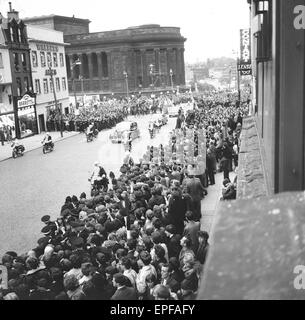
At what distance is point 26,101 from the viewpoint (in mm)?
42688

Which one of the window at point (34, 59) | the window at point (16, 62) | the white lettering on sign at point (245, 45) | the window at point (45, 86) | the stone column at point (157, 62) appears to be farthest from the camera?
the stone column at point (157, 62)

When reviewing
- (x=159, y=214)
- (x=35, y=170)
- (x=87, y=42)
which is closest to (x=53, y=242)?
(x=159, y=214)

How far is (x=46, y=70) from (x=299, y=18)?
4207 cm

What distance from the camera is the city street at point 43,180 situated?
13932 millimetres

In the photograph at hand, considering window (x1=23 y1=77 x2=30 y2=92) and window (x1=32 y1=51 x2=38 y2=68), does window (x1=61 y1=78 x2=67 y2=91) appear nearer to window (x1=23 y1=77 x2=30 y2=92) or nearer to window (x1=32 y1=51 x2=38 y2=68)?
window (x1=32 y1=51 x2=38 y2=68)

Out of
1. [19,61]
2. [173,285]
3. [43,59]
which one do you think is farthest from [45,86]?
[173,285]

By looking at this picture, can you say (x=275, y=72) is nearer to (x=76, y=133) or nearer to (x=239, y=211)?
(x=239, y=211)

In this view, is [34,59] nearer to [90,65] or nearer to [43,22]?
[90,65]

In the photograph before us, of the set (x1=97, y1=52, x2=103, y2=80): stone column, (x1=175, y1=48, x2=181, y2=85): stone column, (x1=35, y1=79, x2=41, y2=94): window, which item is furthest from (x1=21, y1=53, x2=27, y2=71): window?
(x1=175, y1=48, x2=181, y2=85): stone column

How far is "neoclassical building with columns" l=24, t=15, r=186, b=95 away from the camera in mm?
88750

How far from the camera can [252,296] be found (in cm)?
142

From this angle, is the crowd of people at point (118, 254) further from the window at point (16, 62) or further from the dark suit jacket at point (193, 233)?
the window at point (16, 62)

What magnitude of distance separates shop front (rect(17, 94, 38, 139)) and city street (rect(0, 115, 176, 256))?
6027 mm

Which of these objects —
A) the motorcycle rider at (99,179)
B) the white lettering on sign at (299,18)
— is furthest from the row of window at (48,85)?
the white lettering on sign at (299,18)
